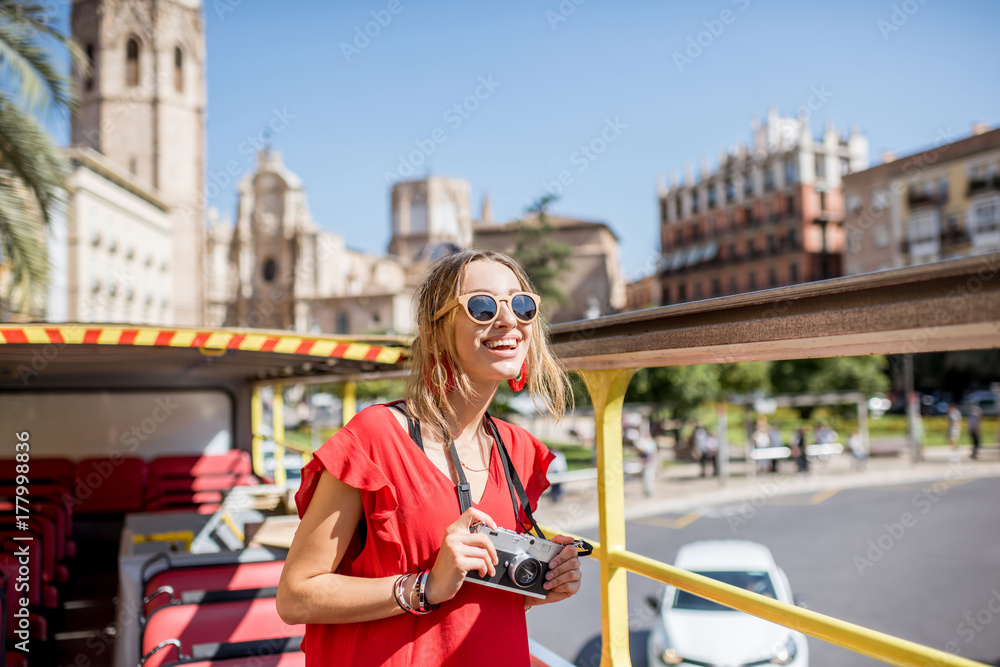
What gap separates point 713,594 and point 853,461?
30901 mm

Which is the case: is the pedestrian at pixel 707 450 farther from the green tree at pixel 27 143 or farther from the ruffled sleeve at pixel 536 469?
the ruffled sleeve at pixel 536 469

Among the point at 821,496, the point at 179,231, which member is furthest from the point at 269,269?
the point at 821,496

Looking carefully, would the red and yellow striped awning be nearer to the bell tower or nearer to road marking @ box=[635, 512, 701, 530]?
road marking @ box=[635, 512, 701, 530]

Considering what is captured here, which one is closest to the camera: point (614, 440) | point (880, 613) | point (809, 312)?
point (809, 312)

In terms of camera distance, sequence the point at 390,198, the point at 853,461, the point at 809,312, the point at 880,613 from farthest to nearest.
Result: the point at 390,198 → the point at 853,461 → the point at 880,613 → the point at 809,312

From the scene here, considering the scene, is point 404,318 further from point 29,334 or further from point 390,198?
point 29,334

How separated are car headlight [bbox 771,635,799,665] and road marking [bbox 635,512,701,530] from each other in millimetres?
11069

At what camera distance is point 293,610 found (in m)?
1.59

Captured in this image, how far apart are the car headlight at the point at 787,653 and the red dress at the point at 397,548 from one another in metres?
7.68

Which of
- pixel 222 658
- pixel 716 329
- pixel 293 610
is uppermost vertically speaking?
pixel 716 329

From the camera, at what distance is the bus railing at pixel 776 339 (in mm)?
1289

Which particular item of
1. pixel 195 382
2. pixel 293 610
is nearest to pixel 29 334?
pixel 293 610

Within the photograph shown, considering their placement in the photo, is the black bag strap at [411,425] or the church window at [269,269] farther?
the church window at [269,269]

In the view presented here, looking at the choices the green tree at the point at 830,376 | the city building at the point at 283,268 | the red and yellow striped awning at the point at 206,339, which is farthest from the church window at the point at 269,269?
the red and yellow striped awning at the point at 206,339
